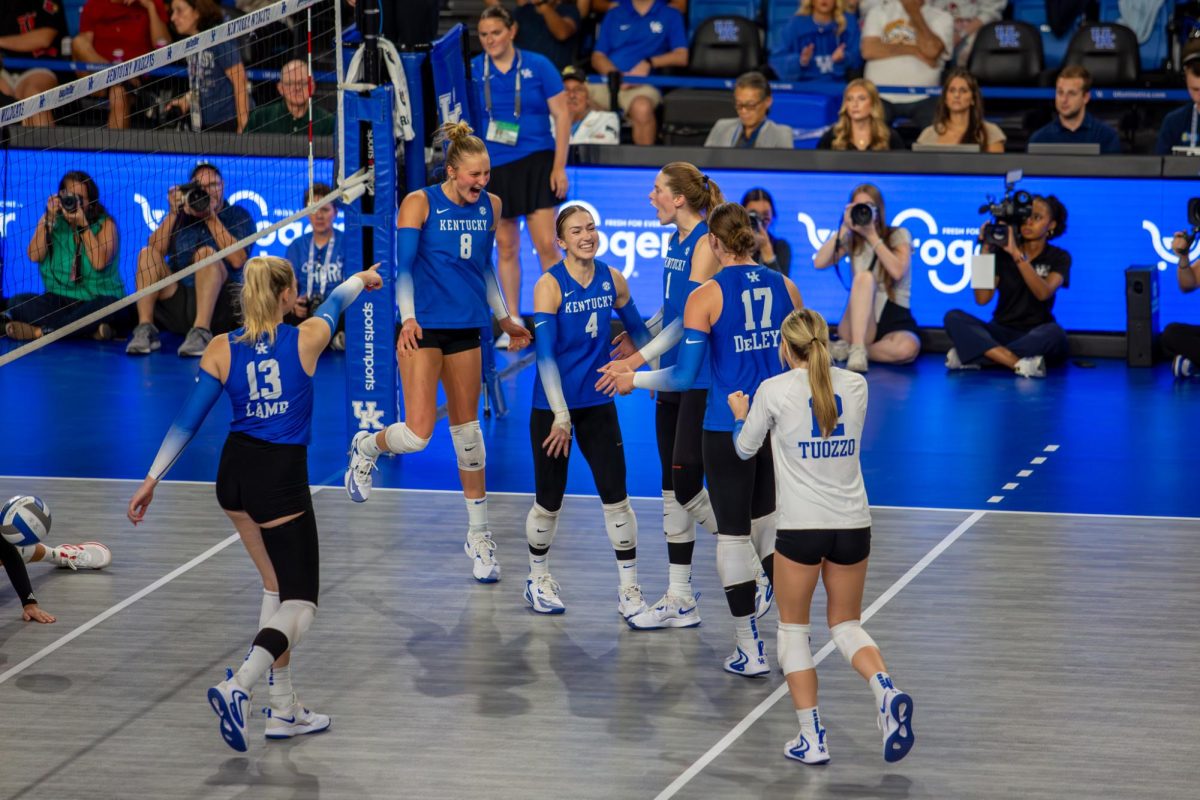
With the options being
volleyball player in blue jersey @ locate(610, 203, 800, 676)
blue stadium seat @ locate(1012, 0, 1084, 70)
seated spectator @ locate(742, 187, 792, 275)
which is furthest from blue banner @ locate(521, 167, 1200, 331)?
volleyball player in blue jersey @ locate(610, 203, 800, 676)

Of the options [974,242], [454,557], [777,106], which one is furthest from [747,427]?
[777,106]

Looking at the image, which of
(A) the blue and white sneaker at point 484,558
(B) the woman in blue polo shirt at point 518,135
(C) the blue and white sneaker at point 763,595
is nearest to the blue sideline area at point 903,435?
(B) the woman in blue polo shirt at point 518,135

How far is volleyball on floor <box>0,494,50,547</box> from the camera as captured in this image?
27.2 ft

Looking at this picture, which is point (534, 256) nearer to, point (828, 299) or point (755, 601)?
point (828, 299)

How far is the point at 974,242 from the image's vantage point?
14.5 meters

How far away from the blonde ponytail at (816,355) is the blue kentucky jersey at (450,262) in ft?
9.82

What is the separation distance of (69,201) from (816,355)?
32.5ft

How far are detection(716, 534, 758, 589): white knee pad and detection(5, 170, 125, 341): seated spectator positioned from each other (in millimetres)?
8960

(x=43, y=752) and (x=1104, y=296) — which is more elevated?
(x=1104, y=296)

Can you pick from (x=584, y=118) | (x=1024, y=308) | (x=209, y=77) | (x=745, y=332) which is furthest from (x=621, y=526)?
(x=209, y=77)

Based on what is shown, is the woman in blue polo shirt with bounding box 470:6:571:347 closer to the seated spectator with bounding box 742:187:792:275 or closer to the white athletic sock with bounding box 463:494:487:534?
the seated spectator with bounding box 742:187:792:275

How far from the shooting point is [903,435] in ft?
39.4

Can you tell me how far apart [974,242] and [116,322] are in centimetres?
802

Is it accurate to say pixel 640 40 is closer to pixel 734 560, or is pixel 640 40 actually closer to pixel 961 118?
pixel 961 118
